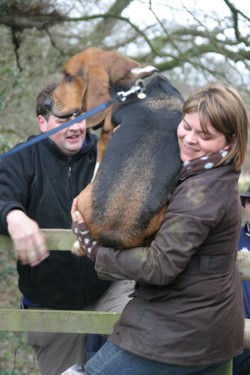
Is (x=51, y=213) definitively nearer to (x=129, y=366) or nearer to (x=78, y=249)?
(x=78, y=249)

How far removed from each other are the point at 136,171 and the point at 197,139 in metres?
0.29

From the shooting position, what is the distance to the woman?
2.50m

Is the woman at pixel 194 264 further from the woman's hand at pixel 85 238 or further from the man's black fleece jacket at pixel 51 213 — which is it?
the man's black fleece jacket at pixel 51 213

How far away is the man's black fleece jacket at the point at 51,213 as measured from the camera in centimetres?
379

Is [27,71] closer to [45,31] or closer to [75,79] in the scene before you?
[45,31]

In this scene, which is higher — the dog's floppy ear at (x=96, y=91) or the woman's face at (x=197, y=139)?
the dog's floppy ear at (x=96, y=91)

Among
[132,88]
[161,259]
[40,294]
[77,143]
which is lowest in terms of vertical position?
[40,294]

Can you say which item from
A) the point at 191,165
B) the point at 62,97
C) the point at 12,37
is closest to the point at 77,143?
the point at 62,97

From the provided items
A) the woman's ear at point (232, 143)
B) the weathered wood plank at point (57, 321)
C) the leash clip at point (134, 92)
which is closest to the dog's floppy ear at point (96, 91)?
the leash clip at point (134, 92)

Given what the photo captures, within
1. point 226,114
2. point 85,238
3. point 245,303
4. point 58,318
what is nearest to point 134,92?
point 226,114

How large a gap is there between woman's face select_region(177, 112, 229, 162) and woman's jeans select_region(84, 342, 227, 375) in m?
0.81

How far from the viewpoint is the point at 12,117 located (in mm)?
9641

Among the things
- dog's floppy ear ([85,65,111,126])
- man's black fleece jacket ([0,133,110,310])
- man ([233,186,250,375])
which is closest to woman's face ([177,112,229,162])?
dog's floppy ear ([85,65,111,126])

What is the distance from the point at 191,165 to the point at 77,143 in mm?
1467
